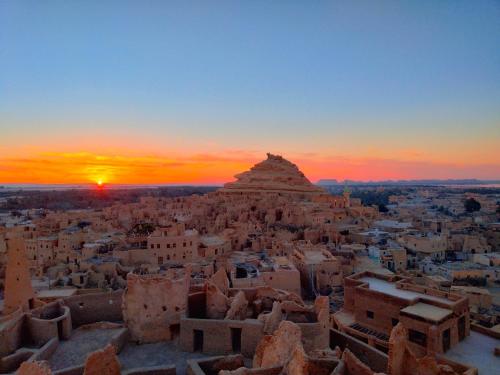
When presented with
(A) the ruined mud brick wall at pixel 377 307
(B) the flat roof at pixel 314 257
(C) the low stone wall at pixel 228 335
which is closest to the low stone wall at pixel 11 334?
(C) the low stone wall at pixel 228 335

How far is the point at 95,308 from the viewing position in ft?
44.1

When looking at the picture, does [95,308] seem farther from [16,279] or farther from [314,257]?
[314,257]

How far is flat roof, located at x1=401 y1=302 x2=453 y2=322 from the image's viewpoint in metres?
13.4

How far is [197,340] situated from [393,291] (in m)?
8.29

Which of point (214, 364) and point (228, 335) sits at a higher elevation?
point (228, 335)

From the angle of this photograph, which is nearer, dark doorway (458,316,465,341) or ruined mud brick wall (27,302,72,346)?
ruined mud brick wall (27,302,72,346)

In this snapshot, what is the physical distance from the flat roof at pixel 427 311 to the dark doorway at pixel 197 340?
708 cm

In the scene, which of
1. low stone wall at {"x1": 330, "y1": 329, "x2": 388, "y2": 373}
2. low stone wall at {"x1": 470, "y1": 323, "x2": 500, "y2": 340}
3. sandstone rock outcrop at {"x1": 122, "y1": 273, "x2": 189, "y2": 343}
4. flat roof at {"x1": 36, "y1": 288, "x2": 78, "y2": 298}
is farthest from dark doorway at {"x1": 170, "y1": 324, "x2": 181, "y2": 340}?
low stone wall at {"x1": 470, "y1": 323, "x2": 500, "y2": 340}

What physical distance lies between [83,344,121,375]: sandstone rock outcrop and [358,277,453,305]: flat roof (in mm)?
10416

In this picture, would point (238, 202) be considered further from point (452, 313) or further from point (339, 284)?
point (452, 313)

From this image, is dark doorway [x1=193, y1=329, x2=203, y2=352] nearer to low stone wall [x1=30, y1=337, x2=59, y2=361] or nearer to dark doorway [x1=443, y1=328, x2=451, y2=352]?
low stone wall [x1=30, y1=337, x2=59, y2=361]

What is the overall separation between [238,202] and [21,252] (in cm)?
3644

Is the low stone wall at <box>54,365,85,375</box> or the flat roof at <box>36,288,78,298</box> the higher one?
the low stone wall at <box>54,365,85,375</box>

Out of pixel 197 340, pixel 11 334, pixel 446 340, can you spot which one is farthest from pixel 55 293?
pixel 446 340
